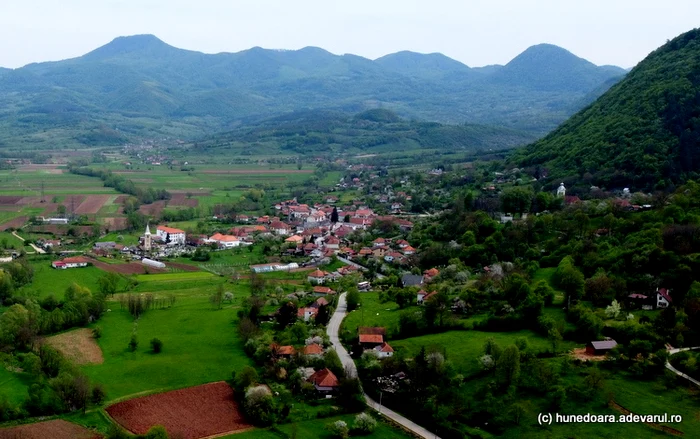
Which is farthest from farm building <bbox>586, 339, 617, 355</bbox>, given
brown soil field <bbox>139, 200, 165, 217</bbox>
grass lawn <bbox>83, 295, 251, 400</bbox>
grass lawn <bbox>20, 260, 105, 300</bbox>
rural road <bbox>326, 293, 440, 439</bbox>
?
brown soil field <bbox>139, 200, 165, 217</bbox>

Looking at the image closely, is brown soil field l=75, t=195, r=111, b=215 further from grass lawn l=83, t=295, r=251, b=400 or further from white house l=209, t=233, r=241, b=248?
grass lawn l=83, t=295, r=251, b=400

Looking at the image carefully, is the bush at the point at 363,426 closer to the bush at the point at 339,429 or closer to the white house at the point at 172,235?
the bush at the point at 339,429

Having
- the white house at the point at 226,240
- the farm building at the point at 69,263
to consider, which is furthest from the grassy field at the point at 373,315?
the farm building at the point at 69,263

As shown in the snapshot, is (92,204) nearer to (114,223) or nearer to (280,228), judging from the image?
(114,223)

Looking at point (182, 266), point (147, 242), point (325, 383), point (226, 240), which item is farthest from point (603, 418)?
point (147, 242)

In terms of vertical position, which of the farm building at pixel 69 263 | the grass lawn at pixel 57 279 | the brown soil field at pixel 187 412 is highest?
the farm building at pixel 69 263

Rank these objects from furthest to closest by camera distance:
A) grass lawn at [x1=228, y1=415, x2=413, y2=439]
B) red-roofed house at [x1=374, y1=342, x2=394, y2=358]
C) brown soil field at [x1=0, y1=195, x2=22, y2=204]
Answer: brown soil field at [x1=0, y1=195, x2=22, y2=204] < red-roofed house at [x1=374, y1=342, x2=394, y2=358] < grass lawn at [x1=228, y1=415, x2=413, y2=439]

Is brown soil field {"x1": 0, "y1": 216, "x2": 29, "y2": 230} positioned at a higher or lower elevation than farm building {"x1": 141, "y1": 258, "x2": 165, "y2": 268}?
higher
